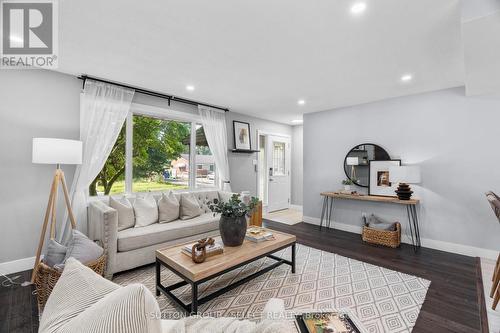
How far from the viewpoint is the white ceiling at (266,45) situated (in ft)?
6.02

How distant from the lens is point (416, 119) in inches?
151

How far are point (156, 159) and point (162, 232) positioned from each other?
1464 mm

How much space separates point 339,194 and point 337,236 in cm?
76

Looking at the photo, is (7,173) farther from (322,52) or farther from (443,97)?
(443,97)

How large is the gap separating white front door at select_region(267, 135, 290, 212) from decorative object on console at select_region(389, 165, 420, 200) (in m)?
2.98

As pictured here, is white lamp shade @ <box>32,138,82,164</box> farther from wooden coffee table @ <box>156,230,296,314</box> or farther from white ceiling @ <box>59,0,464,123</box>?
wooden coffee table @ <box>156,230,296,314</box>

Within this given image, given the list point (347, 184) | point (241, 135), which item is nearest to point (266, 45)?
point (241, 135)

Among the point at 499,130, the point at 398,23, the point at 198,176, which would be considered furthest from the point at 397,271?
the point at 198,176

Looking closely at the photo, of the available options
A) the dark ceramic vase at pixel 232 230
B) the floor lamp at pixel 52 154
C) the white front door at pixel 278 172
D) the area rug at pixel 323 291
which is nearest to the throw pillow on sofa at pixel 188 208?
the area rug at pixel 323 291

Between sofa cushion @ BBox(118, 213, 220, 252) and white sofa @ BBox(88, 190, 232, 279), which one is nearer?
white sofa @ BBox(88, 190, 232, 279)

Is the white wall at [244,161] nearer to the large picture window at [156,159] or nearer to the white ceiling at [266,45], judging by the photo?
the large picture window at [156,159]

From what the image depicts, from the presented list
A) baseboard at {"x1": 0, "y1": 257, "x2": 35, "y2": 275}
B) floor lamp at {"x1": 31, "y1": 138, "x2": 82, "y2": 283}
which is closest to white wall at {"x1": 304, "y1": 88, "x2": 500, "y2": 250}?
floor lamp at {"x1": 31, "y1": 138, "x2": 82, "y2": 283}

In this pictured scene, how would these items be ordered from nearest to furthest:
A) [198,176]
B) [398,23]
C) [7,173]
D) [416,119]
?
[398,23] → [7,173] → [416,119] → [198,176]

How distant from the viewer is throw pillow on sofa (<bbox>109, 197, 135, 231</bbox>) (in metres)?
2.97
